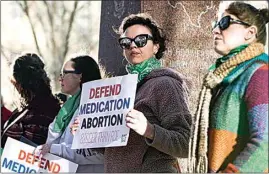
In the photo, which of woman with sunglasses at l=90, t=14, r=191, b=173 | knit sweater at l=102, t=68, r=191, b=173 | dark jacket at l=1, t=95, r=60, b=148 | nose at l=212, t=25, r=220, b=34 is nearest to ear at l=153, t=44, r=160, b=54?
woman with sunglasses at l=90, t=14, r=191, b=173

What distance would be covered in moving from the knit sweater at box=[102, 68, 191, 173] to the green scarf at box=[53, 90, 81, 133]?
64 centimetres

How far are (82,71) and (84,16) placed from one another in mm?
445

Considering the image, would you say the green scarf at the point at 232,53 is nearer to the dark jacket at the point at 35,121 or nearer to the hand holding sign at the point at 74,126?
the hand holding sign at the point at 74,126

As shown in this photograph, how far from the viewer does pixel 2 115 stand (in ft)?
16.7

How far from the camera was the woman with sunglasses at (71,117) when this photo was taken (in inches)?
180

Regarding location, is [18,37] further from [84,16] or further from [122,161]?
[122,161]

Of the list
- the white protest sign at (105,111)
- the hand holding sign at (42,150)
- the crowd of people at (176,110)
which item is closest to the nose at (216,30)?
the crowd of people at (176,110)

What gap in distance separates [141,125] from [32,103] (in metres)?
1.38

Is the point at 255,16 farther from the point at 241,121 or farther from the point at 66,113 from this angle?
the point at 66,113

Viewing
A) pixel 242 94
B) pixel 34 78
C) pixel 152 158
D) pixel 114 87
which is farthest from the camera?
pixel 34 78

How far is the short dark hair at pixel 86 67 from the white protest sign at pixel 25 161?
525mm

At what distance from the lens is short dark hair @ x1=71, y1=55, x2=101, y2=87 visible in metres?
4.59

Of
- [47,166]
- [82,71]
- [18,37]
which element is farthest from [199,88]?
[18,37]

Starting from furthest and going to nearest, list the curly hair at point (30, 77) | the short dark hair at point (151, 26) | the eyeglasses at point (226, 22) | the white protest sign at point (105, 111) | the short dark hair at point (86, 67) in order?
the curly hair at point (30, 77) → the short dark hair at point (86, 67) → the short dark hair at point (151, 26) → the white protest sign at point (105, 111) → the eyeglasses at point (226, 22)
